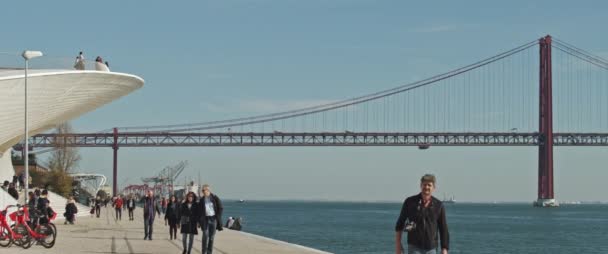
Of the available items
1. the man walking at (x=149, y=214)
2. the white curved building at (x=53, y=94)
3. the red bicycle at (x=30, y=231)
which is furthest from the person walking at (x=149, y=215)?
the white curved building at (x=53, y=94)

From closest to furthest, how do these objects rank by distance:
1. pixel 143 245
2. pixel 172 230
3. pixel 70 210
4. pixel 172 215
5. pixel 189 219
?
1. pixel 189 219
2. pixel 143 245
3. pixel 172 215
4. pixel 172 230
5. pixel 70 210

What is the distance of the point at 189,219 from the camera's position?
16.8m

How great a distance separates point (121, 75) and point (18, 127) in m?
4.13

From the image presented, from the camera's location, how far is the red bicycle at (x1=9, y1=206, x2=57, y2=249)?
18484mm

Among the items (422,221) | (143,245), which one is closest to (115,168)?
(143,245)

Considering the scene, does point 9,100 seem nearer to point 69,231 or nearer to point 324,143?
point 69,231

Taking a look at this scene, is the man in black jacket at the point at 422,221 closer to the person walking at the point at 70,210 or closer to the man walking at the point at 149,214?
the man walking at the point at 149,214

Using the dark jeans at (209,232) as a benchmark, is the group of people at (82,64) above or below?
above

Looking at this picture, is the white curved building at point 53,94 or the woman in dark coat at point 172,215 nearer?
the woman in dark coat at point 172,215

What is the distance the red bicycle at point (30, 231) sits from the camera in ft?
60.6

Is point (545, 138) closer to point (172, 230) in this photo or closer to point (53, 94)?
point (53, 94)

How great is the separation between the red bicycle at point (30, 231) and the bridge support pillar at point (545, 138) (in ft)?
244

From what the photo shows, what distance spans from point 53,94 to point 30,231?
661 inches

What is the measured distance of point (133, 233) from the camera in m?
26.7
